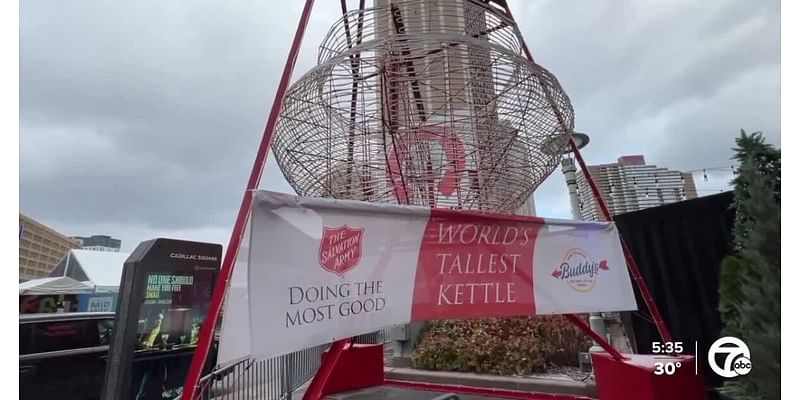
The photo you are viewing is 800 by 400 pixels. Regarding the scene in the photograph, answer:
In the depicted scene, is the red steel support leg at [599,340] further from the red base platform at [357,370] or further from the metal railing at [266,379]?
the red base platform at [357,370]

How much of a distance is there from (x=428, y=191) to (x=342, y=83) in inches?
55.6

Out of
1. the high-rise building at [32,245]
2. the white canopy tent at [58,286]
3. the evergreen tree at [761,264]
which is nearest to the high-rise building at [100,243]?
the white canopy tent at [58,286]

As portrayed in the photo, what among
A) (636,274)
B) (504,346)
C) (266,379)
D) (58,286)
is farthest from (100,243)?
(636,274)

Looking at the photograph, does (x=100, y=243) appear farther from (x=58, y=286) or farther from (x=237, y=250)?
(x=237, y=250)

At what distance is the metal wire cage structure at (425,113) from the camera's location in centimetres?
286

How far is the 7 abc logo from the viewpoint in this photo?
193 cm

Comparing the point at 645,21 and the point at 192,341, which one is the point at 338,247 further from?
the point at 192,341

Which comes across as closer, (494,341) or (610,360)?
(610,360)

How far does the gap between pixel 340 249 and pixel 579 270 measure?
1956mm

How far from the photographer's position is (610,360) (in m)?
3.46

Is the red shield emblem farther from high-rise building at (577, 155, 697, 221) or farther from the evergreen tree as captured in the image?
high-rise building at (577, 155, 697, 221)

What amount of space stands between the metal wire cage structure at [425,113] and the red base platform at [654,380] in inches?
66.5

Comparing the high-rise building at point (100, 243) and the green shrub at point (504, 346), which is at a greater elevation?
the high-rise building at point (100, 243)
